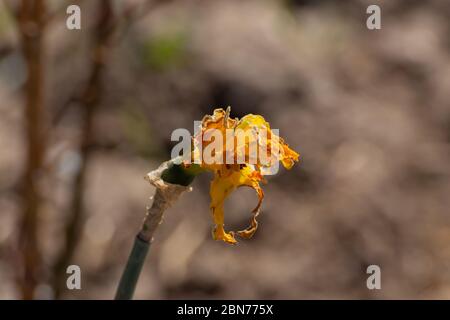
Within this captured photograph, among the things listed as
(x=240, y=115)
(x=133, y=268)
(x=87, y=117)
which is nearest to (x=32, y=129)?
(x=87, y=117)

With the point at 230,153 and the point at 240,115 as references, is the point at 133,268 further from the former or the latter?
the point at 240,115

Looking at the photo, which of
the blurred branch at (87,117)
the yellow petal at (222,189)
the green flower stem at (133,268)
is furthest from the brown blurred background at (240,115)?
the yellow petal at (222,189)

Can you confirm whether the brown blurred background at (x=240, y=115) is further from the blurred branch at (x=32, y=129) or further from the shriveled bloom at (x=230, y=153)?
the shriveled bloom at (x=230, y=153)

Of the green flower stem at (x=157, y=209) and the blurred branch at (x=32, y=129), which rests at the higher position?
the blurred branch at (x=32, y=129)

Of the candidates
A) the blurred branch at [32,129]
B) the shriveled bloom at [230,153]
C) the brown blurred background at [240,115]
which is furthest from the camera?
the brown blurred background at [240,115]

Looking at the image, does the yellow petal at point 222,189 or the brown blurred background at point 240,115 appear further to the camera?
the brown blurred background at point 240,115

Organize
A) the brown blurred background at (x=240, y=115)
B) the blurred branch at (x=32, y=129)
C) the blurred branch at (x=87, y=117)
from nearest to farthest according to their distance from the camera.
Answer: the blurred branch at (x=32, y=129), the blurred branch at (x=87, y=117), the brown blurred background at (x=240, y=115)
